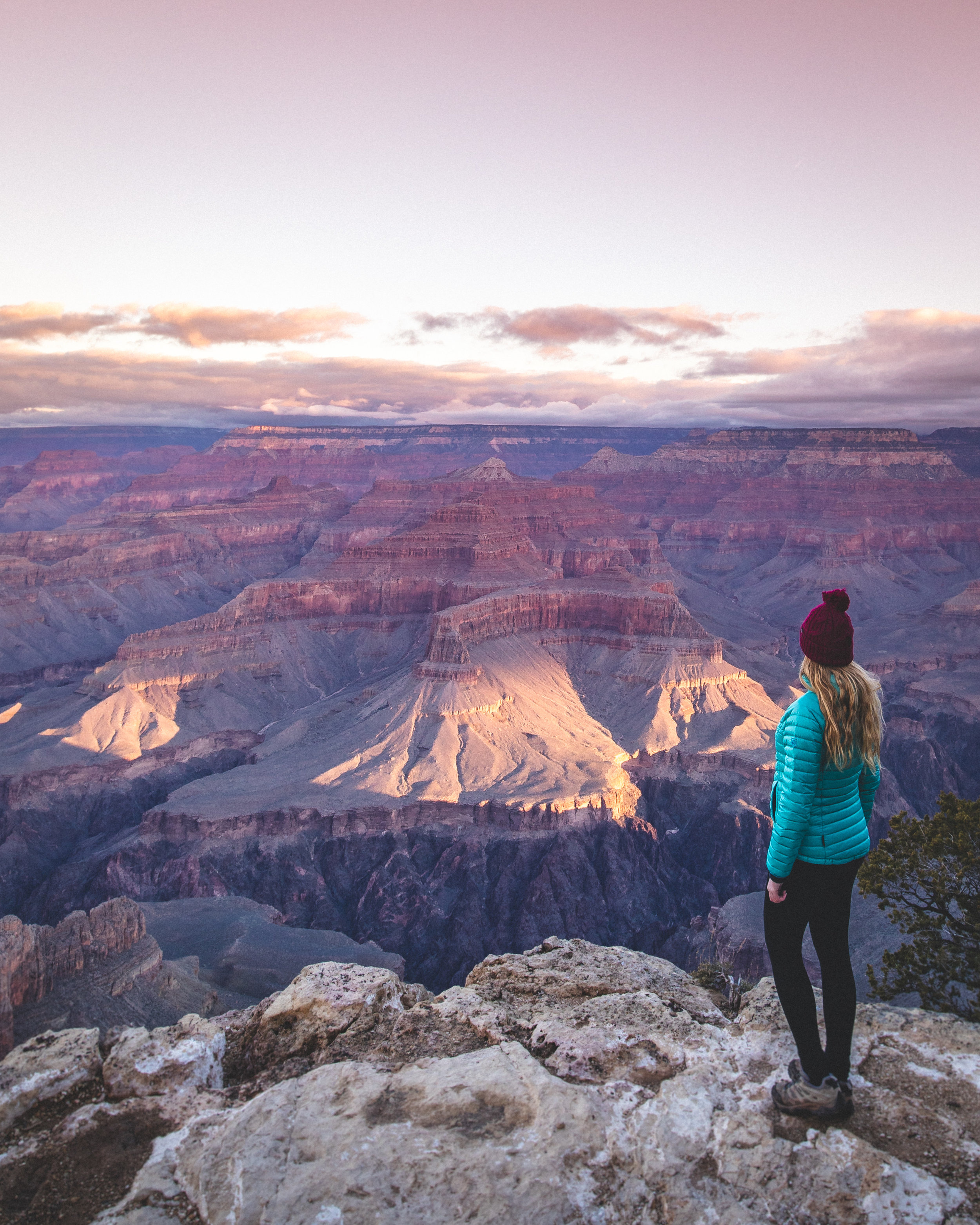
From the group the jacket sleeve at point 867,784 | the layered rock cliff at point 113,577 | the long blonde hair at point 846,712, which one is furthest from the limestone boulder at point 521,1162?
the layered rock cliff at point 113,577

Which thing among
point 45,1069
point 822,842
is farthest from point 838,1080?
point 45,1069

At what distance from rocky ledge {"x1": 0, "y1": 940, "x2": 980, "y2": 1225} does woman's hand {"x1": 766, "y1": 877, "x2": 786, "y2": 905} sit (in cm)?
191

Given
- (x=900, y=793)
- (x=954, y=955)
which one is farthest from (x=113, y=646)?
(x=954, y=955)

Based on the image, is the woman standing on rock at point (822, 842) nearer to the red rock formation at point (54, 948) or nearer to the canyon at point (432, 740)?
the red rock formation at point (54, 948)

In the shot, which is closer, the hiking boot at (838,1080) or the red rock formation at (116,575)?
the hiking boot at (838,1080)

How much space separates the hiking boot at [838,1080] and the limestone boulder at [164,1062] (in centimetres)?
674

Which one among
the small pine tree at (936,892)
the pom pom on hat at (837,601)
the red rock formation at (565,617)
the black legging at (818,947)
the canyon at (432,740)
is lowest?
the canyon at (432,740)

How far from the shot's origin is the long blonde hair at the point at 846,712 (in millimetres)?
8695

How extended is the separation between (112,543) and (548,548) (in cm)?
8553

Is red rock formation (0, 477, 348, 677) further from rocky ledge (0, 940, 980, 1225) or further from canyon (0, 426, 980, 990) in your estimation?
rocky ledge (0, 940, 980, 1225)

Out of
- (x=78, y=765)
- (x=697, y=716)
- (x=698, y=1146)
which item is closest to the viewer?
(x=698, y=1146)

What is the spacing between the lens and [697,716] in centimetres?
9075

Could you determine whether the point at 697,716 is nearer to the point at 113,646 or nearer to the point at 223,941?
the point at 223,941

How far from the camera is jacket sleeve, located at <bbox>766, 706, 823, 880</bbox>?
873 cm
